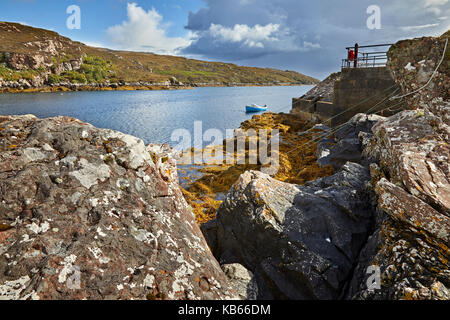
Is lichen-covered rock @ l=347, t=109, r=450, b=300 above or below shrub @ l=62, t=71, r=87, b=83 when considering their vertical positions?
below

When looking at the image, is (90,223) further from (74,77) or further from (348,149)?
(74,77)

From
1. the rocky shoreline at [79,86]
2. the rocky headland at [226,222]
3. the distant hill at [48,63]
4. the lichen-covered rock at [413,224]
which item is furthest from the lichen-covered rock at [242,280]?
the distant hill at [48,63]

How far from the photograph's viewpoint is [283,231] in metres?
4.75

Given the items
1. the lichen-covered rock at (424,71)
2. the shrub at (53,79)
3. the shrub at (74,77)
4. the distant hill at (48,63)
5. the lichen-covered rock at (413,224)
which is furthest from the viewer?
the shrub at (74,77)

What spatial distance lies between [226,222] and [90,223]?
341cm

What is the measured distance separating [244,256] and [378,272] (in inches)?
93.2

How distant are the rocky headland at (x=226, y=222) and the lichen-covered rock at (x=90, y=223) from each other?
1cm

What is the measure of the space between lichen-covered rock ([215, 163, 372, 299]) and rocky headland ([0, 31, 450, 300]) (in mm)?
22

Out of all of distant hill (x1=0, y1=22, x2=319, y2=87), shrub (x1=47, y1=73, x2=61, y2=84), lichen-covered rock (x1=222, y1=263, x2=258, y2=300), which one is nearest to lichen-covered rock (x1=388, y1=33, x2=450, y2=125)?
lichen-covered rock (x1=222, y1=263, x2=258, y2=300)

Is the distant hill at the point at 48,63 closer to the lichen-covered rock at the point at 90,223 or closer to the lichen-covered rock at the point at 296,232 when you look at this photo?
the lichen-covered rock at the point at 90,223

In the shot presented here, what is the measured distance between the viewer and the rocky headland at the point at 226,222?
2551mm

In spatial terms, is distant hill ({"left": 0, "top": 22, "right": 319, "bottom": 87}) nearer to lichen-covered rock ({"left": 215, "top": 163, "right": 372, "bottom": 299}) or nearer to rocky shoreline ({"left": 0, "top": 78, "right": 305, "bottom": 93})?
rocky shoreline ({"left": 0, "top": 78, "right": 305, "bottom": 93})

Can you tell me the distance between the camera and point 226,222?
5.73 metres

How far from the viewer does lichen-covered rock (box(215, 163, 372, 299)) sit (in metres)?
4.32
